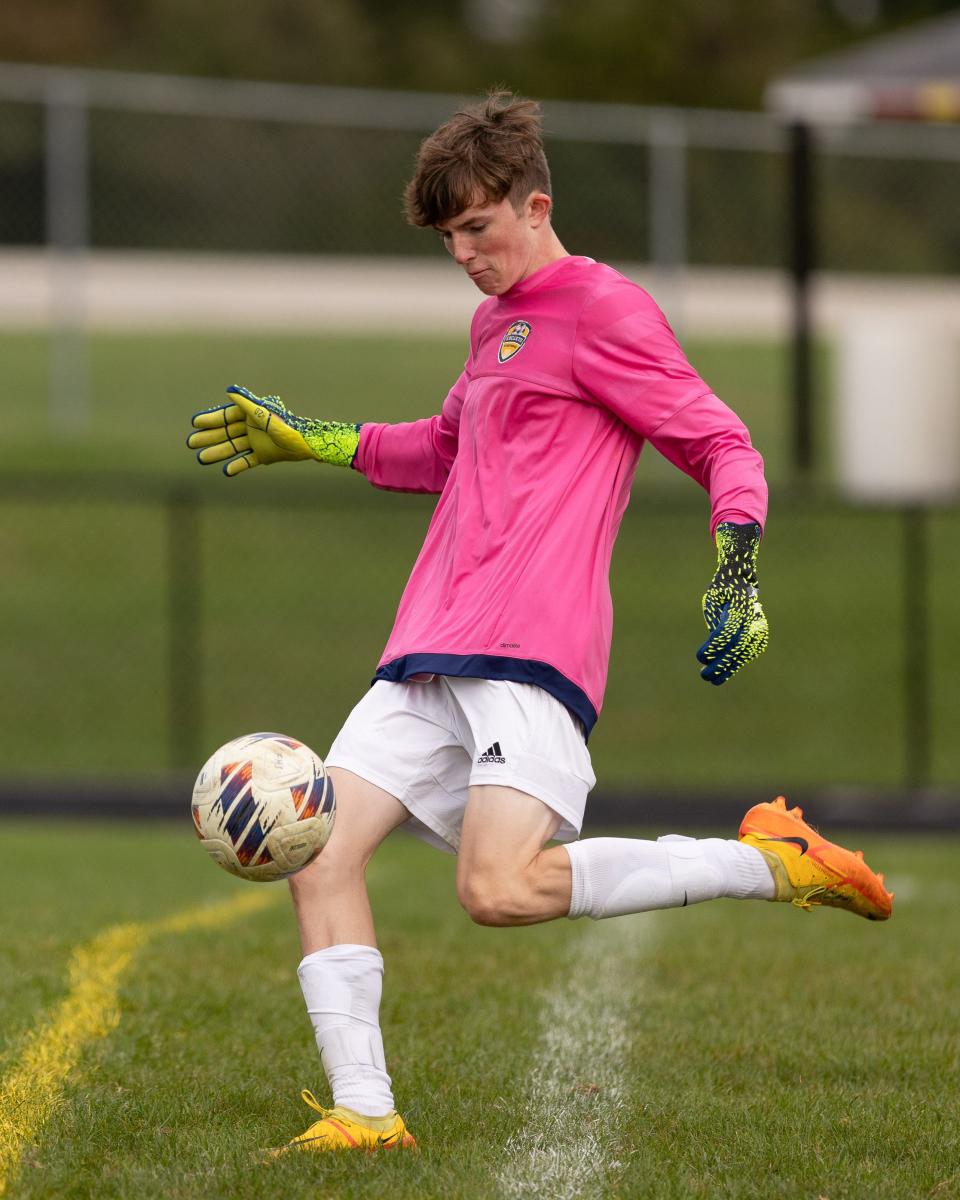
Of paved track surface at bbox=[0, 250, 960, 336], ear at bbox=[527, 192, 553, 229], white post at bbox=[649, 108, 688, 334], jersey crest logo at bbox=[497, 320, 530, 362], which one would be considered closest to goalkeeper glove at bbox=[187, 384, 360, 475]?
jersey crest logo at bbox=[497, 320, 530, 362]

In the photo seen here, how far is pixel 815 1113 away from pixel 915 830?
7.51m

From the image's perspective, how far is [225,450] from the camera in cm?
498

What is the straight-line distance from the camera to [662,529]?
56.9 ft

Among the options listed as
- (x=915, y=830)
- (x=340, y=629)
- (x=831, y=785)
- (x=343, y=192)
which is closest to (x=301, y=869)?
(x=915, y=830)

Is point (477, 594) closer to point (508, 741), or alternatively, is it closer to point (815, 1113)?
point (508, 741)

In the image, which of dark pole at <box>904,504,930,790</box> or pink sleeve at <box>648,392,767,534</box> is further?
dark pole at <box>904,504,930,790</box>

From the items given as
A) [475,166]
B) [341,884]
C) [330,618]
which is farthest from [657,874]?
[330,618]

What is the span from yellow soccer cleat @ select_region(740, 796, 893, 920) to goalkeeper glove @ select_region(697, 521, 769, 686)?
1.71 ft

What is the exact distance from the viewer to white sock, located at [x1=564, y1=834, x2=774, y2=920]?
14.3 feet

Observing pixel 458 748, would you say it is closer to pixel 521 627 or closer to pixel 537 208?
pixel 521 627

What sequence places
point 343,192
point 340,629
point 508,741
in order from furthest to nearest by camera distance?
point 343,192
point 340,629
point 508,741

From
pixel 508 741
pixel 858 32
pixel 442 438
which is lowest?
pixel 508 741

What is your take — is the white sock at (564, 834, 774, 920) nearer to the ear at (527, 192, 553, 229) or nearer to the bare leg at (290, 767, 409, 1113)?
the bare leg at (290, 767, 409, 1113)

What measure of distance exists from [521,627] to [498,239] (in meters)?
0.88
